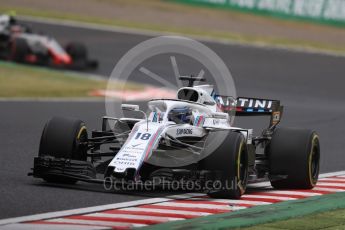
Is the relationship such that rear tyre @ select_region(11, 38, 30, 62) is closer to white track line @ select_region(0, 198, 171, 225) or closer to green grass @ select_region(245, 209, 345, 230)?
white track line @ select_region(0, 198, 171, 225)

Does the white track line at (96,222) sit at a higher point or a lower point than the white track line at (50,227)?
higher

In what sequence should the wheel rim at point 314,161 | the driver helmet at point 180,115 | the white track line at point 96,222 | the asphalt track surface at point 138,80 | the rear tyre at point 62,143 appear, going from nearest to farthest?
the white track line at point 96,222 → the asphalt track surface at point 138,80 → the rear tyre at point 62,143 → the driver helmet at point 180,115 → the wheel rim at point 314,161

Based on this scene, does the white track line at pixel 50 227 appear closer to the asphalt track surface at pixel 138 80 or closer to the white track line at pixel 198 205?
the asphalt track surface at pixel 138 80

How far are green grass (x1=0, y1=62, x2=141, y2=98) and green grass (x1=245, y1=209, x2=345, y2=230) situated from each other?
14.3 meters

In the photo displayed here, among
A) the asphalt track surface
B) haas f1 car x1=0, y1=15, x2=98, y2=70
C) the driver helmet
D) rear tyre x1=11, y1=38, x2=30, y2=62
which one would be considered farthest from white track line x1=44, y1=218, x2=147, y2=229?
rear tyre x1=11, y1=38, x2=30, y2=62

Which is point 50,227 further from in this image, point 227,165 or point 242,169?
point 242,169

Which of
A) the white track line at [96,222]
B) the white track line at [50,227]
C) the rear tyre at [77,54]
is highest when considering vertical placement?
the rear tyre at [77,54]

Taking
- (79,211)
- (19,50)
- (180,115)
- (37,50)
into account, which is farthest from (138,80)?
(79,211)

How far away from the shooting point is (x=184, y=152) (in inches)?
448

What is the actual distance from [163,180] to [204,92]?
4.69ft

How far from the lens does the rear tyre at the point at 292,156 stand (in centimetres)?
1176

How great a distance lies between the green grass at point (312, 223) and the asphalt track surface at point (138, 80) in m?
2.00

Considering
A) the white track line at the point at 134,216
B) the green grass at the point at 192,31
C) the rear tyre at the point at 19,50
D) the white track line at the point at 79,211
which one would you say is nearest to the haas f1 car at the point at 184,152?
the white track line at the point at 79,211

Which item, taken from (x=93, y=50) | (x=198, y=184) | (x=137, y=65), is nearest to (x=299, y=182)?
(x=198, y=184)
